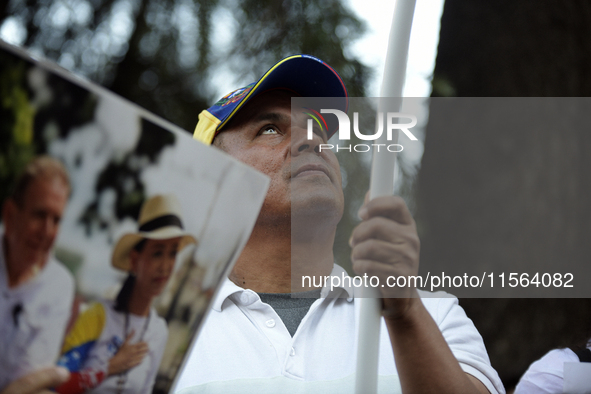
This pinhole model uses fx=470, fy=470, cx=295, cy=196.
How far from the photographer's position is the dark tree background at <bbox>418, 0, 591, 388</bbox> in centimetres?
185

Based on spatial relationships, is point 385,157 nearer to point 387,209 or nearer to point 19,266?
point 387,209

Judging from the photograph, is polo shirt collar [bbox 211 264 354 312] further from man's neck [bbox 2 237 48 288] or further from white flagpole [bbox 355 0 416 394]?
man's neck [bbox 2 237 48 288]

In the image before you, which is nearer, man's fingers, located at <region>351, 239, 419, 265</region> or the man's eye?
man's fingers, located at <region>351, 239, 419, 265</region>

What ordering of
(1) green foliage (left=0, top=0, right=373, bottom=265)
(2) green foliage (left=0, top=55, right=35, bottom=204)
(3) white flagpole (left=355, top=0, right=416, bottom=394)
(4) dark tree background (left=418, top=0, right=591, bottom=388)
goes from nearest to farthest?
(2) green foliage (left=0, top=55, right=35, bottom=204), (3) white flagpole (left=355, top=0, right=416, bottom=394), (4) dark tree background (left=418, top=0, right=591, bottom=388), (1) green foliage (left=0, top=0, right=373, bottom=265)

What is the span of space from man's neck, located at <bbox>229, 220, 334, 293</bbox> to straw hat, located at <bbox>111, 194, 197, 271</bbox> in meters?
0.71

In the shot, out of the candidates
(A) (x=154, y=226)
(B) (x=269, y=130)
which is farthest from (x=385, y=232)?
(B) (x=269, y=130)

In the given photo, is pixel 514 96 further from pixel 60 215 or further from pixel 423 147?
pixel 60 215

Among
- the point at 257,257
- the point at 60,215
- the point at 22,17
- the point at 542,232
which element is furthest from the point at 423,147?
the point at 22,17

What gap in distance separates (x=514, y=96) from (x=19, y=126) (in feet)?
6.30

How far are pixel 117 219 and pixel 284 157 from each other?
0.78 metres

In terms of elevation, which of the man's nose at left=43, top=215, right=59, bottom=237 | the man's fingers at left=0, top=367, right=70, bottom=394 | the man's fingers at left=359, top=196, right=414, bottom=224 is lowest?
the man's fingers at left=0, top=367, right=70, bottom=394

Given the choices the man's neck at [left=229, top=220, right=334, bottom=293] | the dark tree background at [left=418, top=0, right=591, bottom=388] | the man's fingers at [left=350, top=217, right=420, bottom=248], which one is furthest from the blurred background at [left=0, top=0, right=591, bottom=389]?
the man's fingers at [left=350, top=217, right=420, bottom=248]

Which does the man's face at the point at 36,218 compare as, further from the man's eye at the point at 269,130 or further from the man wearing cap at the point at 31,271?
the man's eye at the point at 269,130

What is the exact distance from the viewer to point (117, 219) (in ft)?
1.65
